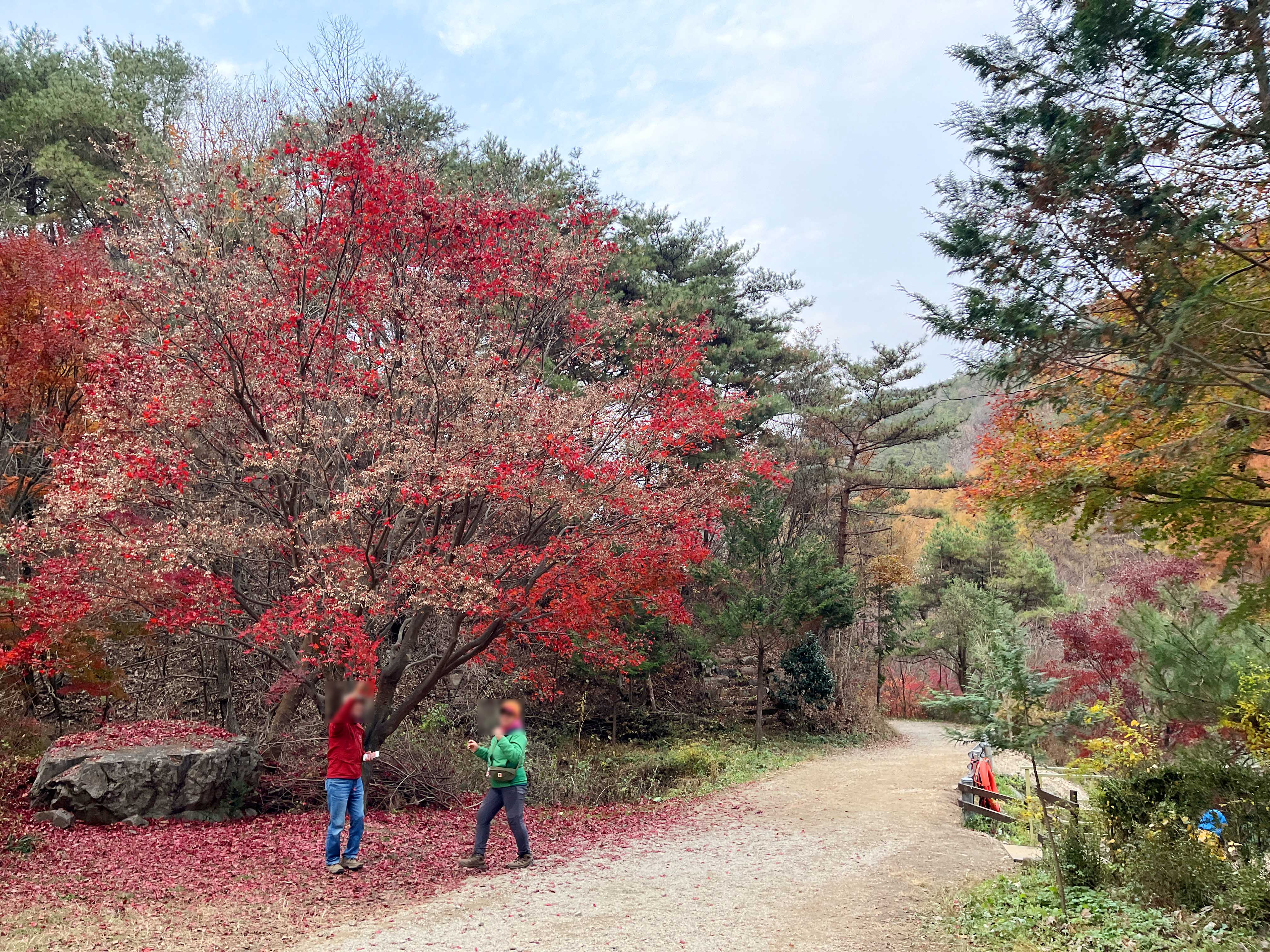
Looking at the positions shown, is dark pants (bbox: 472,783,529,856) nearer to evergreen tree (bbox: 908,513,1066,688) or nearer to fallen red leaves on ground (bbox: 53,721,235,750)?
fallen red leaves on ground (bbox: 53,721,235,750)

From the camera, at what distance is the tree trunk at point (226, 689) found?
11.8 metres

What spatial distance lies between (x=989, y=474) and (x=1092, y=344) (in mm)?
4135

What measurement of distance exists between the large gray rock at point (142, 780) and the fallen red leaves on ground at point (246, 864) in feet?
0.78

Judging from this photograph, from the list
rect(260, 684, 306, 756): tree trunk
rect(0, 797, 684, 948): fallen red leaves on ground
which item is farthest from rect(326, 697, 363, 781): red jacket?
rect(260, 684, 306, 756): tree trunk

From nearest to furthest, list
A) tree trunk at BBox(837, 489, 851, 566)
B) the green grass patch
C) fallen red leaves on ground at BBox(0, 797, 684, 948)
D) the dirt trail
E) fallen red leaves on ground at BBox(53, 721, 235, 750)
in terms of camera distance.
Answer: the green grass patch < the dirt trail < fallen red leaves on ground at BBox(0, 797, 684, 948) < fallen red leaves on ground at BBox(53, 721, 235, 750) < tree trunk at BBox(837, 489, 851, 566)

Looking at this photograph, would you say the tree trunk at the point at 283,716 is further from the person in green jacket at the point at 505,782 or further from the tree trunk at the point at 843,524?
the tree trunk at the point at 843,524

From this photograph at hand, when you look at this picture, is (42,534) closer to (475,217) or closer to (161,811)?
(161,811)

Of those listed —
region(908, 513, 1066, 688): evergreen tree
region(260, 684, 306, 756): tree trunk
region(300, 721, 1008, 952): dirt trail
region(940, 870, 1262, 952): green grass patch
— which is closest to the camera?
region(940, 870, 1262, 952): green grass patch

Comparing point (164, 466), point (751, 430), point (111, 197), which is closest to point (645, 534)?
point (164, 466)

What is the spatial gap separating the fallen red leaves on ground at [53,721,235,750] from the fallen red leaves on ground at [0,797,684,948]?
0.91 metres

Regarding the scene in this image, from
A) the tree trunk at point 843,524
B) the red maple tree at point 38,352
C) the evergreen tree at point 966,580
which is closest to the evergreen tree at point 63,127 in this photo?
the red maple tree at point 38,352

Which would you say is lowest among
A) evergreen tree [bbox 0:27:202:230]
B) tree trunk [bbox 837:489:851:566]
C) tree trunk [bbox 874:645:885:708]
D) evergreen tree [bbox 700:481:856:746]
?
tree trunk [bbox 874:645:885:708]

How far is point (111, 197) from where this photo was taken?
29.3ft

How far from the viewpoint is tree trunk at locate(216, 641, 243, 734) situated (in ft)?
38.5
